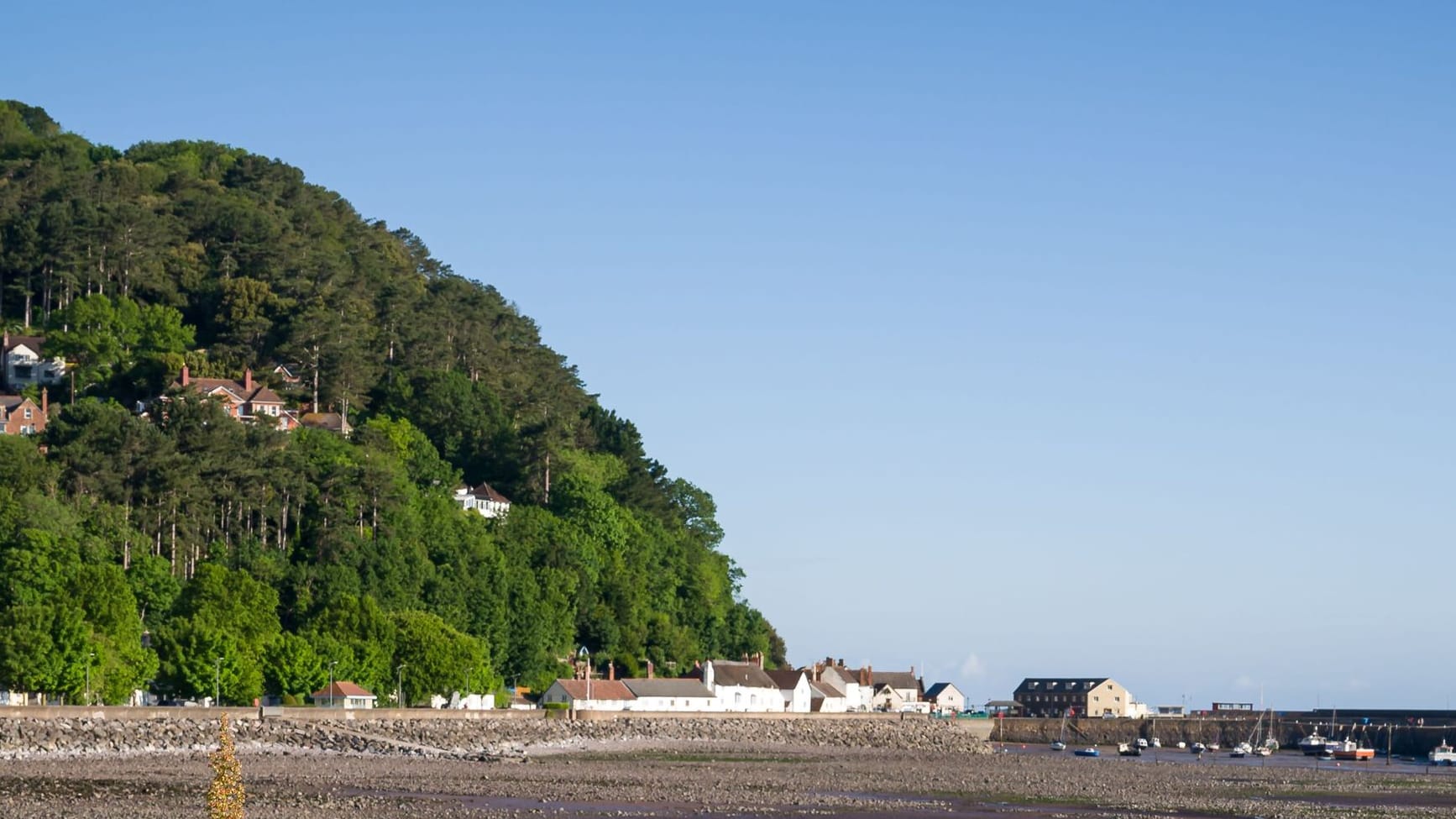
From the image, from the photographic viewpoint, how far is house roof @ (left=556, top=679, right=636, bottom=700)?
11300 cm

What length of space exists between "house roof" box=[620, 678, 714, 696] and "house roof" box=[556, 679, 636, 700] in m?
0.66

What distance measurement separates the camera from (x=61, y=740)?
67.2m

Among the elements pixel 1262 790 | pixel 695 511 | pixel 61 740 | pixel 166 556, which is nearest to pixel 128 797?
pixel 61 740

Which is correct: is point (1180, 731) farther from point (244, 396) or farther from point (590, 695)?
point (244, 396)

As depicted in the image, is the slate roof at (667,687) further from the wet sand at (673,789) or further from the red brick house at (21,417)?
the red brick house at (21,417)

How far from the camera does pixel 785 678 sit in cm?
13888

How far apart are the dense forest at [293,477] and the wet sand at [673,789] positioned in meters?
17.8

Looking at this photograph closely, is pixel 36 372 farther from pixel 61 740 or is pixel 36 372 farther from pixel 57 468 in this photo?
pixel 61 740

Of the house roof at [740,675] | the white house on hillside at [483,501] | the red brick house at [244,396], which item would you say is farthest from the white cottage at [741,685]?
the red brick house at [244,396]

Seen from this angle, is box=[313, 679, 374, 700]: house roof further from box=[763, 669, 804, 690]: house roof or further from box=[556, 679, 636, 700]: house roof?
box=[763, 669, 804, 690]: house roof

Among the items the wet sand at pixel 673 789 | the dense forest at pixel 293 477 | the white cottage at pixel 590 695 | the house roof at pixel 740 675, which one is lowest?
the wet sand at pixel 673 789

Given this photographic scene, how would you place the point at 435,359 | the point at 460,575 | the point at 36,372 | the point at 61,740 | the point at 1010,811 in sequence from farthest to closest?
1. the point at 435,359
2. the point at 36,372
3. the point at 460,575
4. the point at 61,740
5. the point at 1010,811

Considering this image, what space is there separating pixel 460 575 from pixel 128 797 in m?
61.0

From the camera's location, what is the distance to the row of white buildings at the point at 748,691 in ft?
375
